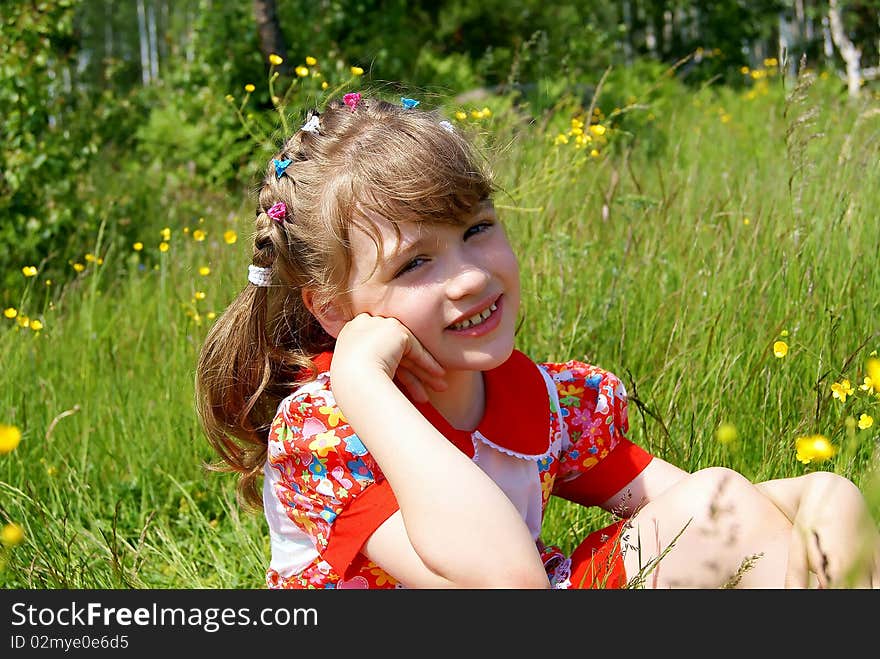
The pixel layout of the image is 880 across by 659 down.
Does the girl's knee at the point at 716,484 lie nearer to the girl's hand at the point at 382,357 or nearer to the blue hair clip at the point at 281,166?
the girl's hand at the point at 382,357

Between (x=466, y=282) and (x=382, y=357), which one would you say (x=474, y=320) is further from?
(x=382, y=357)

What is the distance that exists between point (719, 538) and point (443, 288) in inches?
22.0

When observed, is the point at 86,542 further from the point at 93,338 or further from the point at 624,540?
the point at 624,540

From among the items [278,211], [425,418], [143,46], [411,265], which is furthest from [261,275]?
[143,46]

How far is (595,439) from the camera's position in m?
1.86

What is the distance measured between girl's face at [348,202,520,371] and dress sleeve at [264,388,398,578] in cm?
19

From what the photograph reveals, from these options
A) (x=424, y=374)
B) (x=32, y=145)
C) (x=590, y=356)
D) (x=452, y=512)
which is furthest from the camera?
(x=32, y=145)

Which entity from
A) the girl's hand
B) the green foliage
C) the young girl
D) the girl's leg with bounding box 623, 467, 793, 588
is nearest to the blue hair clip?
the young girl

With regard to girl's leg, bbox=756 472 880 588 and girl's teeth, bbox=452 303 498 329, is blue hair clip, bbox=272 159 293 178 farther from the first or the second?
girl's leg, bbox=756 472 880 588

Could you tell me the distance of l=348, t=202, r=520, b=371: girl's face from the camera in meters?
1.59

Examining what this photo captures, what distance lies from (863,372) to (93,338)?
216 cm

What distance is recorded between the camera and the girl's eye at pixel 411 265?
5.27ft

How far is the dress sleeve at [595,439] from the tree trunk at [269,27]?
4357 millimetres

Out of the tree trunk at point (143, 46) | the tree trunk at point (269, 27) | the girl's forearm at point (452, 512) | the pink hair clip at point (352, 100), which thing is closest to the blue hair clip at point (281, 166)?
the pink hair clip at point (352, 100)
